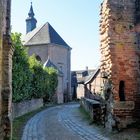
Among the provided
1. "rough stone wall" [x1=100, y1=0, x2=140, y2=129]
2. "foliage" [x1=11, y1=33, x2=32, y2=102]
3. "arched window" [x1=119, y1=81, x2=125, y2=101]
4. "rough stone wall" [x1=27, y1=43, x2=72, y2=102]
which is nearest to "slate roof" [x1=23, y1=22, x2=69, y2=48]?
"rough stone wall" [x1=27, y1=43, x2=72, y2=102]

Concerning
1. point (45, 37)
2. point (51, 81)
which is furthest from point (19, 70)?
point (45, 37)

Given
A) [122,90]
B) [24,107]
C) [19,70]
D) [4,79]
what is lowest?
[24,107]

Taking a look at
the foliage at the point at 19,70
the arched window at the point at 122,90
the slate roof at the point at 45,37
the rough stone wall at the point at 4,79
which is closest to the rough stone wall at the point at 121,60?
the arched window at the point at 122,90

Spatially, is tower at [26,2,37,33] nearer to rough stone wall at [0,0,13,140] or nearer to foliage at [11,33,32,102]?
foliage at [11,33,32,102]

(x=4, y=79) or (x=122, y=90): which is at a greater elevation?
(x=4, y=79)

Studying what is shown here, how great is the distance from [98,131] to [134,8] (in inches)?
198

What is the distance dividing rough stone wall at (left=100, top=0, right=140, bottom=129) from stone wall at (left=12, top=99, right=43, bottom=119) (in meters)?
7.84

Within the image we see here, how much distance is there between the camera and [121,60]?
1200 cm

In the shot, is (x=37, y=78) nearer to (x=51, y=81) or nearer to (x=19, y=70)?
(x=51, y=81)

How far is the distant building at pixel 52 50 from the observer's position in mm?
53281

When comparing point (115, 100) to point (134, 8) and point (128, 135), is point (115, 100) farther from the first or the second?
point (134, 8)

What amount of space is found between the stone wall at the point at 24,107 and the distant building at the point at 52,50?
71.6 feet

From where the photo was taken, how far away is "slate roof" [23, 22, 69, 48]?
179 ft

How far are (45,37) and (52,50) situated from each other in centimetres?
321
